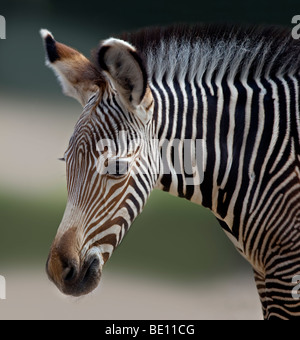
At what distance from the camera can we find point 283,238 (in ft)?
8.12

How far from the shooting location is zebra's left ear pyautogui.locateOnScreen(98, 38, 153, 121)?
2271mm

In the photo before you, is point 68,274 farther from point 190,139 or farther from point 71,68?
point 71,68

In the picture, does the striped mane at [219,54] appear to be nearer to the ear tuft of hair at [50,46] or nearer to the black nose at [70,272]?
the ear tuft of hair at [50,46]

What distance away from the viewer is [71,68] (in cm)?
268

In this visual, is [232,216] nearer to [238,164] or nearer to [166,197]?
[238,164]

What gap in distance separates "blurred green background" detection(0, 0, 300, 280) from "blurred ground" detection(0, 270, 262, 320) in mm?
291

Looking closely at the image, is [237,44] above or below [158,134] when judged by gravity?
above

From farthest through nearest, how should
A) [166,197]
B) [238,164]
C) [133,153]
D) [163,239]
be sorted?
1. [166,197]
2. [163,239]
3. [238,164]
4. [133,153]

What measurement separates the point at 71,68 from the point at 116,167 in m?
0.63

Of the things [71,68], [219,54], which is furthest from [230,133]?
[71,68]

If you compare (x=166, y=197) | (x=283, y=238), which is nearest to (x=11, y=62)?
(x=166, y=197)
